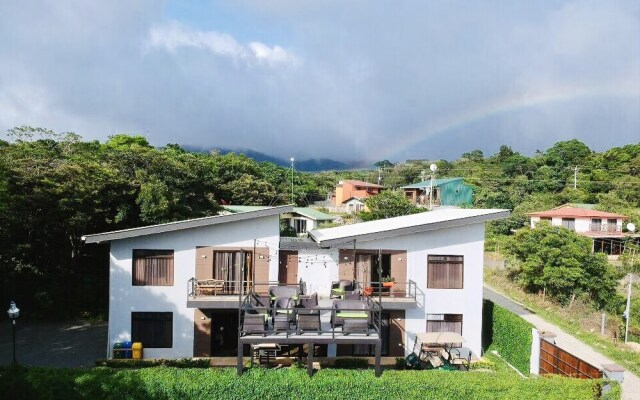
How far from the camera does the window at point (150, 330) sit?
56.6 feet

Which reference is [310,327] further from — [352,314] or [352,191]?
[352,191]

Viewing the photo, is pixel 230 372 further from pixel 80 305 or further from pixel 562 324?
pixel 562 324

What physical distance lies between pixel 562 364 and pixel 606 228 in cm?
3525

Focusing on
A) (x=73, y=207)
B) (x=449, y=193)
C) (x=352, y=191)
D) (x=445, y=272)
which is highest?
(x=352, y=191)

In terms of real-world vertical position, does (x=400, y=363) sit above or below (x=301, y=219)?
below

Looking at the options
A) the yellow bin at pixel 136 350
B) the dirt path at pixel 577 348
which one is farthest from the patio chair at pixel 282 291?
the dirt path at pixel 577 348

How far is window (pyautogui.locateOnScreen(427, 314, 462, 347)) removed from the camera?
1820 cm

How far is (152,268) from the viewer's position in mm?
17438

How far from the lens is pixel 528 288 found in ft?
96.3

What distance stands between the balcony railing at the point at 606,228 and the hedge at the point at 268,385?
121 feet

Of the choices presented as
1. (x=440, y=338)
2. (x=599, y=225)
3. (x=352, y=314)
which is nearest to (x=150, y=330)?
(x=352, y=314)

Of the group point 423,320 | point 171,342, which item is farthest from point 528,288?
point 171,342

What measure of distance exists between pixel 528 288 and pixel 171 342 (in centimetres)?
2265

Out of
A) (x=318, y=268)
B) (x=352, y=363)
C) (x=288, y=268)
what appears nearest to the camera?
(x=352, y=363)
